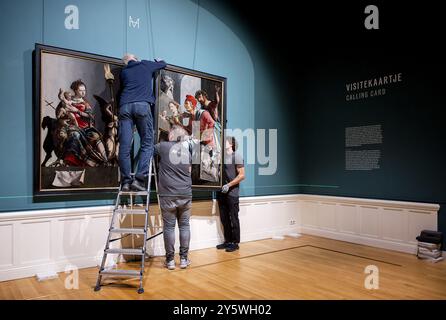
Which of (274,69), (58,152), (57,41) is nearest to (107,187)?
(58,152)

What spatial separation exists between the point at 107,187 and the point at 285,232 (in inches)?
139

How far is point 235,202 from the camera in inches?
212

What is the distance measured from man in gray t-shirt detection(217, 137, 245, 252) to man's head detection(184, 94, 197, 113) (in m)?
0.75

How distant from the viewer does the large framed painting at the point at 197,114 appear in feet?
15.6

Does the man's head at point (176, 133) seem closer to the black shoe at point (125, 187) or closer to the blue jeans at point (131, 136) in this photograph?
the blue jeans at point (131, 136)

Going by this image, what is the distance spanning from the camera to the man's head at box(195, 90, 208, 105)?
5.17 meters

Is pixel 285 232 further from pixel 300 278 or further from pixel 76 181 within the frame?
pixel 76 181

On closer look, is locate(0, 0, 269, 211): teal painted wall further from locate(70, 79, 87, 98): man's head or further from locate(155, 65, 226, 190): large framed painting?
locate(70, 79, 87, 98): man's head

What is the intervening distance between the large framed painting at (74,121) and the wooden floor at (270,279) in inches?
43.9

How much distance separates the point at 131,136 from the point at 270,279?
2.32 metres

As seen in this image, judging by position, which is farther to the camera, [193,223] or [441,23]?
[193,223]

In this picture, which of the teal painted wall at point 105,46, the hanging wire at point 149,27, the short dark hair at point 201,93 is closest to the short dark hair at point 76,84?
the teal painted wall at point 105,46

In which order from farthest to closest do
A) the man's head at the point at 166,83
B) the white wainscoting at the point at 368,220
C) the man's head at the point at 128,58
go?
the white wainscoting at the point at 368,220
the man's head at the point at 166,83
the man's head at the point at 128,58

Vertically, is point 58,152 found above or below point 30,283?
above
